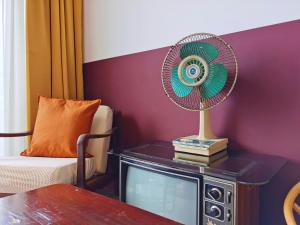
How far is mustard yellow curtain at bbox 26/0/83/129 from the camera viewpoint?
210cm

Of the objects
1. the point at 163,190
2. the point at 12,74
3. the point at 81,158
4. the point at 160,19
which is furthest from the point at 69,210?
the point at 12,74

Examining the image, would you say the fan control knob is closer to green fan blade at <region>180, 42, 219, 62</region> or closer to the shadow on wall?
the shadow on wall

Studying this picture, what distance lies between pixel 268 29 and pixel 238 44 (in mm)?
167

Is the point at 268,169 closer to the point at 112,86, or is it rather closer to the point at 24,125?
the point at 112,86

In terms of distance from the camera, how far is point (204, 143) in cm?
131

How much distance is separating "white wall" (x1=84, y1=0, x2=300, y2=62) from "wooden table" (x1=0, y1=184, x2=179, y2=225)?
1.10 m

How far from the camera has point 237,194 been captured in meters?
1.00

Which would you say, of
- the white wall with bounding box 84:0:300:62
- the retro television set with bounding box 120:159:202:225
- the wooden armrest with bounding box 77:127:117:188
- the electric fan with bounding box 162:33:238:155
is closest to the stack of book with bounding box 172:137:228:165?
the electric fan with bounding box 162:33:238:155

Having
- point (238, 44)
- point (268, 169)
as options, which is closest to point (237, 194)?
point (268, 169)

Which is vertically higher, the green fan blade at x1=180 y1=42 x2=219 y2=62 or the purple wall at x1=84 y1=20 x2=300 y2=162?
the green fan blade at x1=180 y1=42 x2=219 y2=62

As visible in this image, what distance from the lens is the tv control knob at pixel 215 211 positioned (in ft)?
3.44

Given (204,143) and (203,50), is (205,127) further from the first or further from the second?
(203,50)

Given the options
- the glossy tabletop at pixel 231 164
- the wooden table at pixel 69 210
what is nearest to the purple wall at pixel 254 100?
the glossy tabletop at pixel 231 164

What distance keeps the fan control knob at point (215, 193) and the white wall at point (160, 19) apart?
877 millimetres
